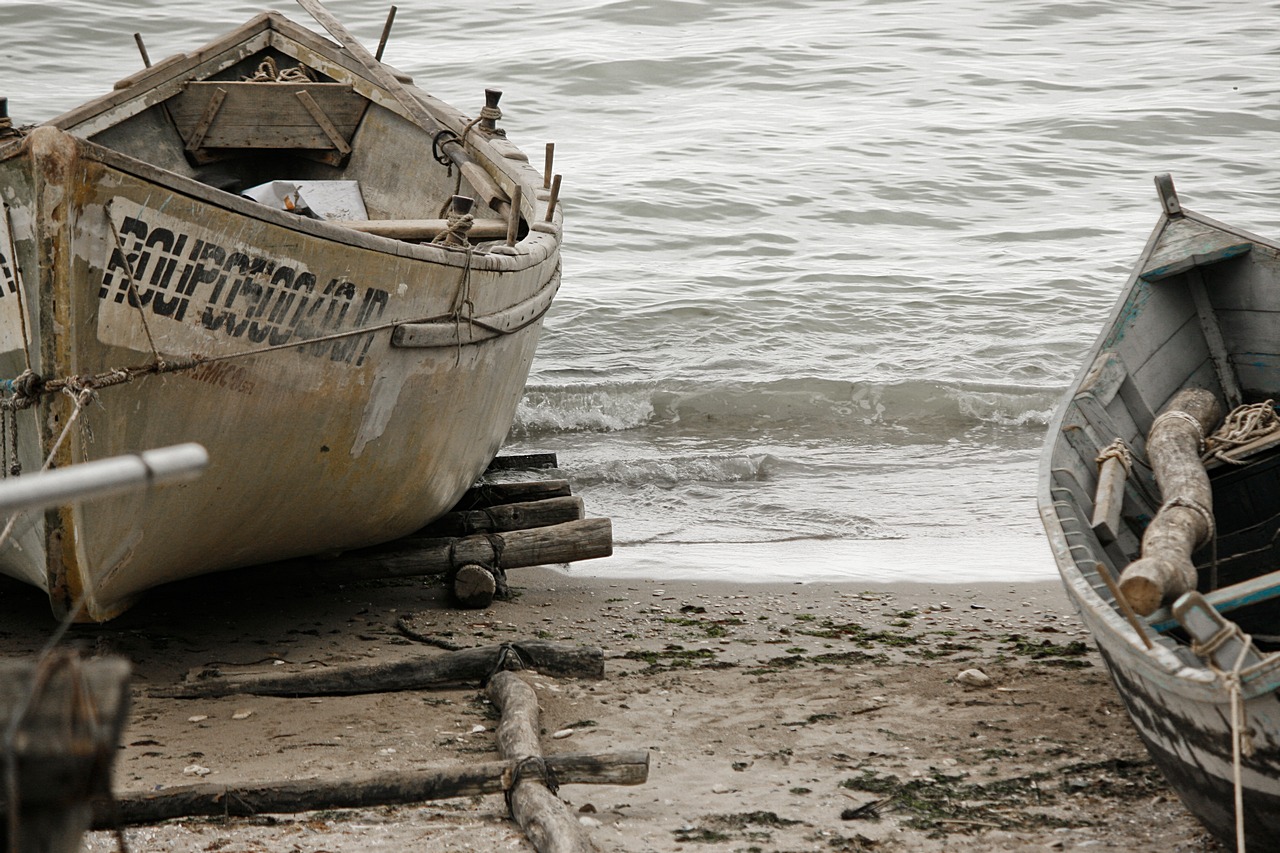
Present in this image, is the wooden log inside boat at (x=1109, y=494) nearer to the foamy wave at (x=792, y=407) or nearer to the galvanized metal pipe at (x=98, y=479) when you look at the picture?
the galvanized metal pipe at (x=98, y=479)

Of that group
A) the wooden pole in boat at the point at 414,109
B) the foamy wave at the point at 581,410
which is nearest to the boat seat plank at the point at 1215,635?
the wooden pole in boat at the point at 414,109

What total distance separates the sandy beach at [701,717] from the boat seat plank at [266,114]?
308 centimetres

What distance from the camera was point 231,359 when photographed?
448cm

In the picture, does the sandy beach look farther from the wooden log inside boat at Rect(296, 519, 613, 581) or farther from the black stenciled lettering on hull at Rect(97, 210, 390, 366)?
the black stenciled lettering on hull at Rect(97, 210, 390, 366)

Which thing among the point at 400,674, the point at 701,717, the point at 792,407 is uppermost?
the point at 400,674

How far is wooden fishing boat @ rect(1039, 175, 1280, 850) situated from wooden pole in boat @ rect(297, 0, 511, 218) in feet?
10.3

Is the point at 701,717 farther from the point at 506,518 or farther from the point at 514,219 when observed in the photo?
the point at 514,219

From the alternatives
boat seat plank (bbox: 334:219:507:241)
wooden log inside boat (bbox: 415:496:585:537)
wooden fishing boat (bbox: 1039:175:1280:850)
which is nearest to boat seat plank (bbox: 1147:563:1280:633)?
wooden fishing boat (bbox: 1039:175:1280:850)

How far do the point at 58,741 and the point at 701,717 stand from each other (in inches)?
118

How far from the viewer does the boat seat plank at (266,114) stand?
7688 millimetres

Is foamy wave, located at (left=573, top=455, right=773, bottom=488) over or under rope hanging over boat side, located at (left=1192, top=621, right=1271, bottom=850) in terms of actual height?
under

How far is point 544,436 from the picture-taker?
10.1m

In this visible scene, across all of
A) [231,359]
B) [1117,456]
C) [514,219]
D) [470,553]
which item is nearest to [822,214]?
[514,219]

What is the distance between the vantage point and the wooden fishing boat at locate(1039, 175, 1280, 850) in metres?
3.08
